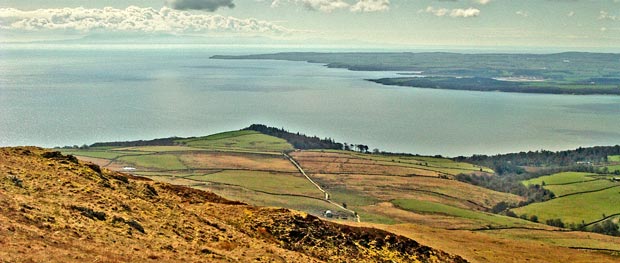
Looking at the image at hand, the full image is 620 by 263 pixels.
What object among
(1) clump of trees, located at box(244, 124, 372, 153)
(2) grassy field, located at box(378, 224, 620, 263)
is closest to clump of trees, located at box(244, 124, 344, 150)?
(1) clump of trees, located at box(244, 124, 372, 153)

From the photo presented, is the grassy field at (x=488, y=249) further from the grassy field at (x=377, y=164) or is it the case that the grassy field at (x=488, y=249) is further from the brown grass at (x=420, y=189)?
the grassy field at (x=377, y=164)

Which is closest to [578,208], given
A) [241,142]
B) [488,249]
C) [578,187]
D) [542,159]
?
[578,187]

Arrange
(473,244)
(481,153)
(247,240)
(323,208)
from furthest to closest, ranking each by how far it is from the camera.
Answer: (481,153) < (323,208) < (473,244) < (247,240)

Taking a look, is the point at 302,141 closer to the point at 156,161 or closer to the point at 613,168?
the point at 156,161

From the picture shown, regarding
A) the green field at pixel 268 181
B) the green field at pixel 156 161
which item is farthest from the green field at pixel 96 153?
the green field at pixel 268 181

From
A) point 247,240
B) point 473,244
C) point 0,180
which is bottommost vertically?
point 473,244

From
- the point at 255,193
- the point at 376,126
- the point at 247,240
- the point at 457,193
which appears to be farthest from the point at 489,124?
the point at 247,240

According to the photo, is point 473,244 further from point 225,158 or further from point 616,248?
point 225,158

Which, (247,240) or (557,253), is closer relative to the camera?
(247,240)
